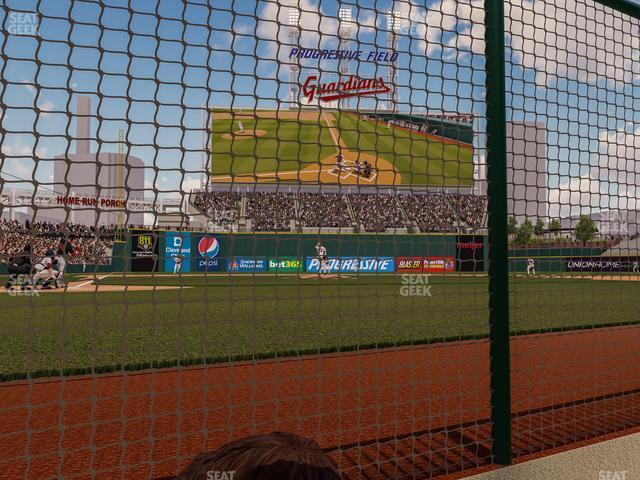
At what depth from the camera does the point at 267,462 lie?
0.67 m

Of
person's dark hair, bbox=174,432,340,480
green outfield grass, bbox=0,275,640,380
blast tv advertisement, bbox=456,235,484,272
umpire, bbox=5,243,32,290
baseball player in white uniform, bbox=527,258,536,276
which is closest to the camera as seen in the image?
person's dark hair, bbox=174,432,340,480

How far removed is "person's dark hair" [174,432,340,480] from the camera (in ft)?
2.15

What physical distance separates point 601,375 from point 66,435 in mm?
4469

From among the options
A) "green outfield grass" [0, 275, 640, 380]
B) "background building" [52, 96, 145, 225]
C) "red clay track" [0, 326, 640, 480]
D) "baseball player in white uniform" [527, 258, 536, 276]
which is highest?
"background building" [52, 96, 145, 225]

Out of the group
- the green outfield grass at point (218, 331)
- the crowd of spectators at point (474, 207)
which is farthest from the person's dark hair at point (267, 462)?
the green outfield grass at point (218, 331)

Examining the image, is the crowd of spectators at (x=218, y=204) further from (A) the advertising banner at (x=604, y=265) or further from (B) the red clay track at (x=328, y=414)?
(A) the advertising banner at (x=604, y=265)

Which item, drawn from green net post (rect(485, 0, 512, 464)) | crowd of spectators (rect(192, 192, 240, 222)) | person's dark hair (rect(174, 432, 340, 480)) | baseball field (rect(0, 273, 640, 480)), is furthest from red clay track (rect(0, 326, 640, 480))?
person's dark hair (rect(174, 432, 340, 480))

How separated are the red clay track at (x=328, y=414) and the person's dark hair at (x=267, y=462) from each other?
1.37 metres

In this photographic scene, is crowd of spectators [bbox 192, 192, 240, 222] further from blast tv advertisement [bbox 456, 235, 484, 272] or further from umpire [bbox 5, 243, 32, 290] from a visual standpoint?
blast tv advertisement [bbox 456, 235, 484, 272]

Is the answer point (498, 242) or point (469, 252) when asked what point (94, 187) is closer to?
point (498, 242)

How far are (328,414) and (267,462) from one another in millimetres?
1781

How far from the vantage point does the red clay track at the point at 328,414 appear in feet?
8.23

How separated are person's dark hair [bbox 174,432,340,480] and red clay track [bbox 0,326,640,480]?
4.49 feet

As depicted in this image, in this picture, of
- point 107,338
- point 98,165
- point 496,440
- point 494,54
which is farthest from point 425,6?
point 107,338
